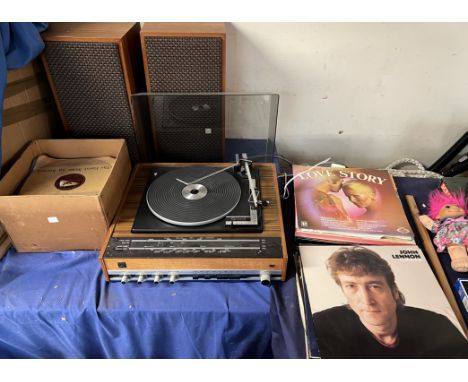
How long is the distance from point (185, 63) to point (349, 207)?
0.64m

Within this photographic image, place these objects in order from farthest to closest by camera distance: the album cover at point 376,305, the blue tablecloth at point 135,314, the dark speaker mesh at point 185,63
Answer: the dark speaker mesh at point 185,63, the blue tablecloth at point 135,314, the album cover at point 376,305

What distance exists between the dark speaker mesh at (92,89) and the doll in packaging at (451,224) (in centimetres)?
98

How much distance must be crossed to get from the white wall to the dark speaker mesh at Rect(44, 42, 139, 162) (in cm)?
42

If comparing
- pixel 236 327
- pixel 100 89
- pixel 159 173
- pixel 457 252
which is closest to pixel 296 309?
pixel 236 327

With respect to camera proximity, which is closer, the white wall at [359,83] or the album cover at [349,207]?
the album cover at [349,207]

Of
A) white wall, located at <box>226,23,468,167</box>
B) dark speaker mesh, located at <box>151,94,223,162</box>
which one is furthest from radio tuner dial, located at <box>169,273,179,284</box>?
white wall, located at <box>226,23,468,167</box>

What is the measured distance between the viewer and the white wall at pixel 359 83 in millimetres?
1074

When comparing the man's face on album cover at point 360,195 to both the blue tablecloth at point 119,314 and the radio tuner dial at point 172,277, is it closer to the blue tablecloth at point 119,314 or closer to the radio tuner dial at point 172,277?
the blue tablecloth at point 119,314

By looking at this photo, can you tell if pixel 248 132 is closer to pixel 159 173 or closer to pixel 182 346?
pixel 159 173

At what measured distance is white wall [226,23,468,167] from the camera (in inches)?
42.3

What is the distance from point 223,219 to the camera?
33.4 inches

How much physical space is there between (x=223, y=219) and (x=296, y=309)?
291mm

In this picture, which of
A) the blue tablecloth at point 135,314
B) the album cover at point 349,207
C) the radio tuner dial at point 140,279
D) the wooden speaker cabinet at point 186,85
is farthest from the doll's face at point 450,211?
the radio tuner dial at point 140,279

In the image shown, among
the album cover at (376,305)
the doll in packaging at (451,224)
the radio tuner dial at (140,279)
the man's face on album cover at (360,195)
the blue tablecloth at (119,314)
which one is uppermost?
the man's face on album cover at (360,195)
